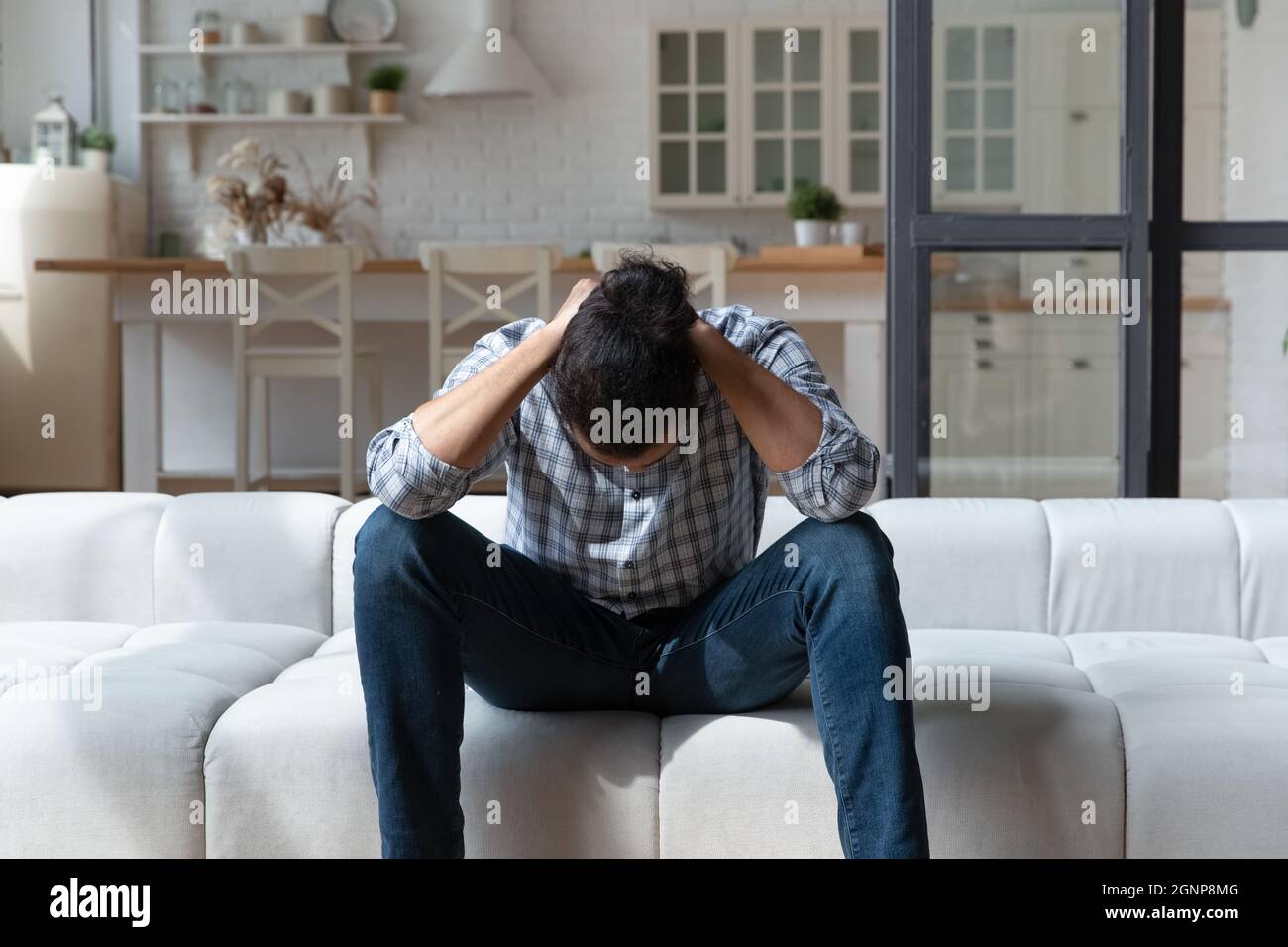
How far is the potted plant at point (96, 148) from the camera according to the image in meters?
5.55

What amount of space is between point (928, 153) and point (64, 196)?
373cm

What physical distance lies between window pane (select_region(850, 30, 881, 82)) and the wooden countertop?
1.70 m

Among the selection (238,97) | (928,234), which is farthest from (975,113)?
(238,97)

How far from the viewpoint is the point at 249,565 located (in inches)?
82.1

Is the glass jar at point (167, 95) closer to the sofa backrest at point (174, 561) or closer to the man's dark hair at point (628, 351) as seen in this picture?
the sofa backrest at point (174, 561)

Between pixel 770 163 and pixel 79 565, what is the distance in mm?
4187

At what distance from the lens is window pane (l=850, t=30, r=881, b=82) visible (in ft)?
18.8

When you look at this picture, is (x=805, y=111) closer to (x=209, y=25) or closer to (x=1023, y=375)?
(x=209, y=25)

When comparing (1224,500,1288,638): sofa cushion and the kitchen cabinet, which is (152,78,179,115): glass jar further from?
(1224,500,1288,638): sofa cushion

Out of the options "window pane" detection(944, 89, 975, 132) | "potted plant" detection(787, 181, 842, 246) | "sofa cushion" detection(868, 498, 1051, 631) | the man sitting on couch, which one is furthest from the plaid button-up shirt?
"potted plant" detection(787, 181, 842, 246)

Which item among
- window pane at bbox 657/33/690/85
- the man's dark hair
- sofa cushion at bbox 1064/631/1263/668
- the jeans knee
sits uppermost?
window pane at bbox 657/33/690/85
